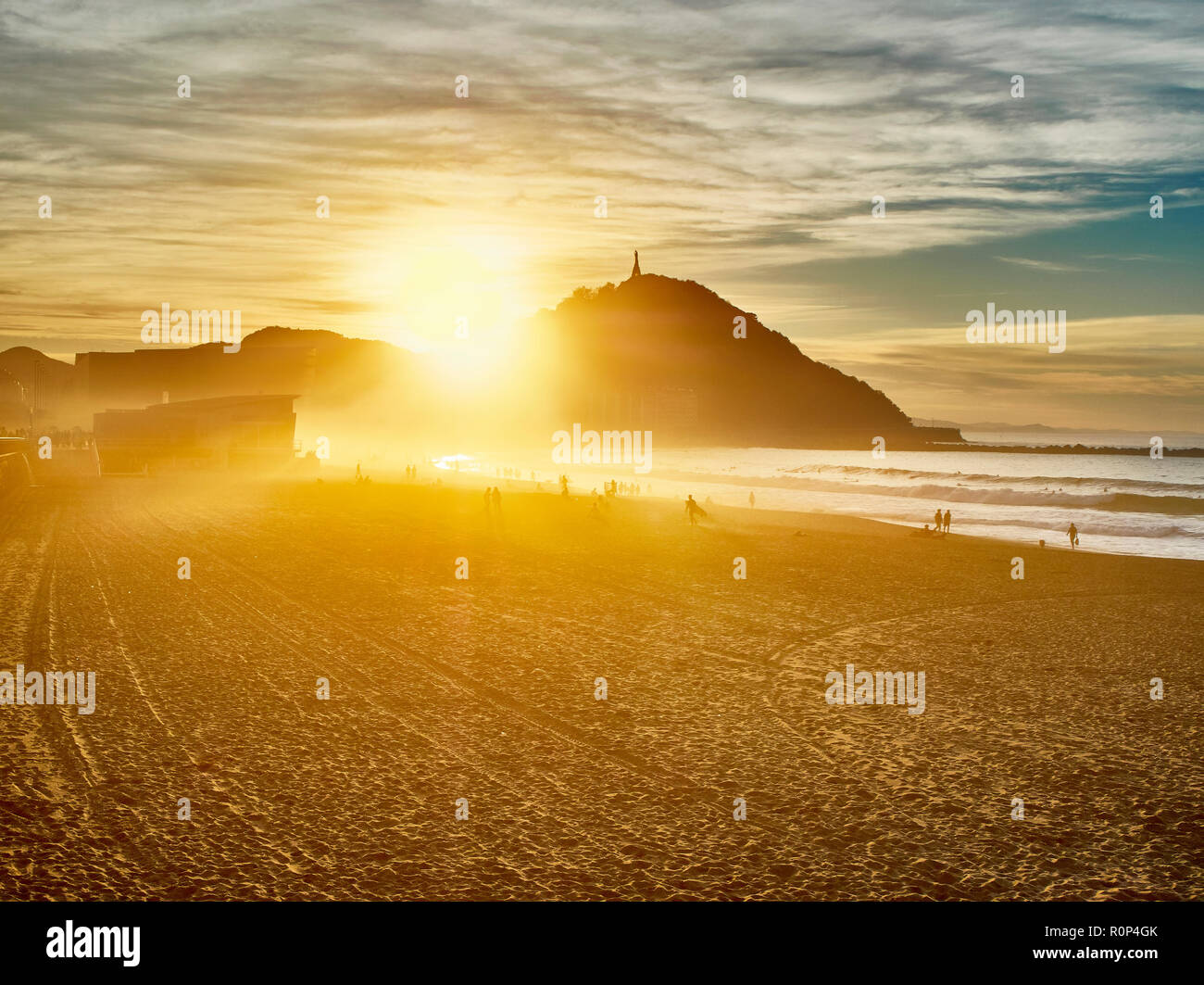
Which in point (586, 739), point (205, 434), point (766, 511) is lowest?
point (586, 739)

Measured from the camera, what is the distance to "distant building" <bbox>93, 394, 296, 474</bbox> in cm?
6288

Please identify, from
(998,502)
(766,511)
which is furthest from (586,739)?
(998,502)

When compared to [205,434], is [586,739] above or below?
below

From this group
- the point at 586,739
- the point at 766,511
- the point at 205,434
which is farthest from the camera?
the point at 205,434

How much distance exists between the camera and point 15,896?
19.8 ft

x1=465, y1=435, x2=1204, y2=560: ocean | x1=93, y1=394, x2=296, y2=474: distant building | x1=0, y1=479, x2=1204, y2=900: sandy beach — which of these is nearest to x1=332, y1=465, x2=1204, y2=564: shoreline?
x1=465, y1=435, x2=1204, y2=560: ocean

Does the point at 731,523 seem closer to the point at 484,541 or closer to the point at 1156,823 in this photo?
the point at 484,541

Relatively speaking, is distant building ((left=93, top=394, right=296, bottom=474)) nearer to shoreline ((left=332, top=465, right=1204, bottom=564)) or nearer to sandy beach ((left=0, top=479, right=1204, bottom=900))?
shoreline ((left=332, top=465, right=1204, bottom=564))

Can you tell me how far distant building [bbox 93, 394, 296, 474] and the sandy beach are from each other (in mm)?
44345

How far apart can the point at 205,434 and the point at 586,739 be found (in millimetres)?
67742

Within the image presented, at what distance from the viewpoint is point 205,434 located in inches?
2729

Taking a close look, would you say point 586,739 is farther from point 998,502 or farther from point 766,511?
point 998,502
